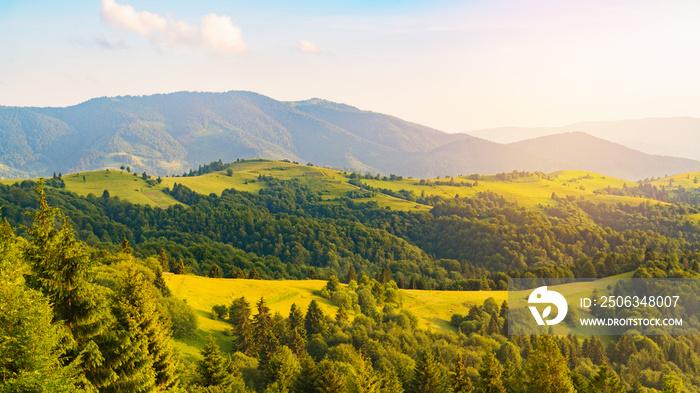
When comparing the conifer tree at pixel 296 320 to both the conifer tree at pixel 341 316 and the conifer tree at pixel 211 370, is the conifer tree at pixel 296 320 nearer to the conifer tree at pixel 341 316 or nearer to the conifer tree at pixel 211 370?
the conifer tree at pixel 341 316

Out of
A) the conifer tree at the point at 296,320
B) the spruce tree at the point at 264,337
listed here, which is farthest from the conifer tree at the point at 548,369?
the conifer tree at the point at 296,320

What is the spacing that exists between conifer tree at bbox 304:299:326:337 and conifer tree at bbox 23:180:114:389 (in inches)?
1986

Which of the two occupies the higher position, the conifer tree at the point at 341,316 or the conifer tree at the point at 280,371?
the conifer tree at the point at 280,371

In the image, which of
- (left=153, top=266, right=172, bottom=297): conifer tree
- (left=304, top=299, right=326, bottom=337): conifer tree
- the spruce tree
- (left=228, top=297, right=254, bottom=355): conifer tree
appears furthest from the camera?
(left=304, top=299, right=326, bottom=337): conifer tree

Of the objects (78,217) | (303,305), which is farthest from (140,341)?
(78,217)

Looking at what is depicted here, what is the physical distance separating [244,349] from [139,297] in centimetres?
4249

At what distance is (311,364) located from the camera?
4022cm

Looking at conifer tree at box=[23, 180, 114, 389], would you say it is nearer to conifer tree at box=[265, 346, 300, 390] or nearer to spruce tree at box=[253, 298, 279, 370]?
conifer tree at box=[265, 346, 300, 390]

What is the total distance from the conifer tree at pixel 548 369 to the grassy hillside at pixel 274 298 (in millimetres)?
42817

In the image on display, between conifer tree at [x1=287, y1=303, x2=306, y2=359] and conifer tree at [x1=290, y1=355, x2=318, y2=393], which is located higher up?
conifer tree at [x1=290, y1=355, x2=318, y2=393]

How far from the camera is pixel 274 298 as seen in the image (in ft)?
266

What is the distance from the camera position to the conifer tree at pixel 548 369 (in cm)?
3011

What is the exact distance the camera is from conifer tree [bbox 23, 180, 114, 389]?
54.6ft

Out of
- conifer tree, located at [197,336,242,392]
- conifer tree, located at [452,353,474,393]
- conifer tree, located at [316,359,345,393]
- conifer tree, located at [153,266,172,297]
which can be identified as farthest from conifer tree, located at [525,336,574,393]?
conifer tree, located at [153,266,172,297]
